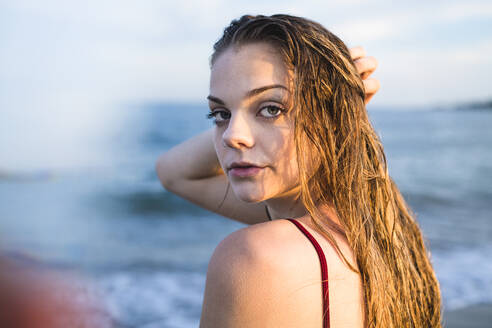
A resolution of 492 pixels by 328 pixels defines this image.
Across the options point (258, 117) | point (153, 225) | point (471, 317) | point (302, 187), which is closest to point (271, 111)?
point (258, 117)

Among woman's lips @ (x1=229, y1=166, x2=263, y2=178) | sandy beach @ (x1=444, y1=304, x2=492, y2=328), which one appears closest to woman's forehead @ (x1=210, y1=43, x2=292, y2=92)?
woman's lips @ (x1=229, y1=166, x2=263, y2=178)

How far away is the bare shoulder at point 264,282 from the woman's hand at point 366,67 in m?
0.81

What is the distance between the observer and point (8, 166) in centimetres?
1457

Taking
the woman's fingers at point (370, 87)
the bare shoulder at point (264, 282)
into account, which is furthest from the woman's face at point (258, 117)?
the woman's fingers at point (370, 87)

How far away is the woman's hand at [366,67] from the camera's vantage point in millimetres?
1855

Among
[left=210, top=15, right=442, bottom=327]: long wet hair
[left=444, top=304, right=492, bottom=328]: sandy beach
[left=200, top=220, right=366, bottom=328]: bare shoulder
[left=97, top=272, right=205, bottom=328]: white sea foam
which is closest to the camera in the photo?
[left=200, top=220, right=366, bottom=328]: bare shoulder

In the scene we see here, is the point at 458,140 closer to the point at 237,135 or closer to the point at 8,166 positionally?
the point at 8,166

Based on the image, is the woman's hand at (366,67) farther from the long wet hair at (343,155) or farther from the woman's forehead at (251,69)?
the woman's forehead at (251,69)

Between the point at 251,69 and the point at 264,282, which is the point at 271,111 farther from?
the point at 264,282

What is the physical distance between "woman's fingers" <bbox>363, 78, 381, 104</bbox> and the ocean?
0.18m

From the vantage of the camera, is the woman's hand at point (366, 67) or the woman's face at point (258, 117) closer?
the woman's face at point (258, 117)

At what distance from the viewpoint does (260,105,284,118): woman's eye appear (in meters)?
1.60

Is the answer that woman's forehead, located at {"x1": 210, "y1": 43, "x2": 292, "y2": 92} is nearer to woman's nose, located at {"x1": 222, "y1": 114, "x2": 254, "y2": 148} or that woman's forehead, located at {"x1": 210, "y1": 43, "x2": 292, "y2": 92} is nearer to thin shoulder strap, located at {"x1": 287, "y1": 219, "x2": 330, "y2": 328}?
woman's nose, located at {"x1": 222, "y1": 114, "x2": 254, "y2": 148}

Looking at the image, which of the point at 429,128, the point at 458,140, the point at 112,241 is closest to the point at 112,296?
the point at 112,241
